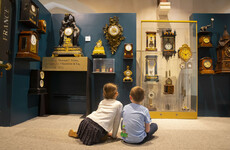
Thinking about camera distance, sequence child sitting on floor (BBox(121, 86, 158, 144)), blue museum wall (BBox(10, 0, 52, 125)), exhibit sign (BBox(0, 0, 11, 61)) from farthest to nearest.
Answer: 1. blue museum wall (BBox(10, 0, 52, 125))
2. exhibit sign (BBox(0, 0, 11, 61))
3. child sitting on floor (BBox(121, 86, 158, 144))

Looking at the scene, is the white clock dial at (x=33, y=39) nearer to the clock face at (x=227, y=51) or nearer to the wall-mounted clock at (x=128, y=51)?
the wall-mounted clock at (x=128, y=51)

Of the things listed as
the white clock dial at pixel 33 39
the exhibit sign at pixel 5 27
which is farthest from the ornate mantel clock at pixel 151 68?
the exhibit sign at pixel 5 27

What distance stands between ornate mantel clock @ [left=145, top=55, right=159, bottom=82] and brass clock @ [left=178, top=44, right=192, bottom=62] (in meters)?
0.66

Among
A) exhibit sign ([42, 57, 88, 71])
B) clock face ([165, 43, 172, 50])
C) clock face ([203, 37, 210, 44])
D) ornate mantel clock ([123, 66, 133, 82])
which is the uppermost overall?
clock face ([203, 37, 210, 44])

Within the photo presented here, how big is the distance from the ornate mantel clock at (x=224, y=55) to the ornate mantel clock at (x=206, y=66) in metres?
0.19

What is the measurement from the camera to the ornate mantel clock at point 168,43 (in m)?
4.39

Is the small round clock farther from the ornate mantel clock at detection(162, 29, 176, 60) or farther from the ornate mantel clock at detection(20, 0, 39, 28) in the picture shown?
the ornate mantel clock at detection(162, 29, 176, 60)

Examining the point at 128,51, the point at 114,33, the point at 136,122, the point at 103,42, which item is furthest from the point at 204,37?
the point at 136,122

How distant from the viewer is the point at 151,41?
4.48 m

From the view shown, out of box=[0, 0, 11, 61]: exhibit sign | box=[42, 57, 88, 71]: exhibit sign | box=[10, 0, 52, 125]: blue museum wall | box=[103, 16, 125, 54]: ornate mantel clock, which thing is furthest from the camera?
box=[103, 16, 125, 54]: ornate mantel clock

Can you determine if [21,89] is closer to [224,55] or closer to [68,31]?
[68,31]

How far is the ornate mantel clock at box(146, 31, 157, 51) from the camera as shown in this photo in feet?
14.6

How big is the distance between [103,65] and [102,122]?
2347 millimetres

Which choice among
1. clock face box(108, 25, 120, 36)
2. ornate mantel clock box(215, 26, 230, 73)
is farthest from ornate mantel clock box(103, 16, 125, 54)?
ornate mantel clock box(215, 26, 230, 73)
